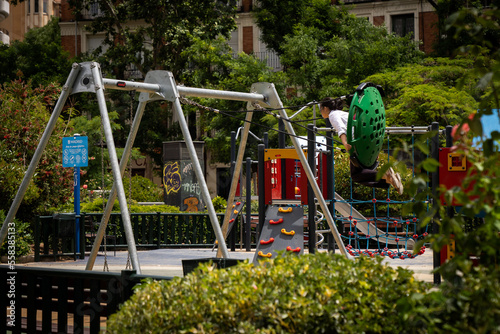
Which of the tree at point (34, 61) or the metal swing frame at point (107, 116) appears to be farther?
the tree at point (34, 61)

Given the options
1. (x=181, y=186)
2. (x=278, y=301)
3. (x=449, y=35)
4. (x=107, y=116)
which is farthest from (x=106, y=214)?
(x=449, y=35)

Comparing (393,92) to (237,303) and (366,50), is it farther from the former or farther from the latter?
(237,303)

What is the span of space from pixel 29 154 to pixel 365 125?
10.6 m

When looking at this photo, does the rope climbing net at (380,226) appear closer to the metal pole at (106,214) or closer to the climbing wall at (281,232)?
the climbing wall at (281,232)

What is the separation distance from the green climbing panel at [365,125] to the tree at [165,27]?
23.2 metres

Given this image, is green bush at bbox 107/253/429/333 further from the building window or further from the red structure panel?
the building window

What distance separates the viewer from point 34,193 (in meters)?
15.3

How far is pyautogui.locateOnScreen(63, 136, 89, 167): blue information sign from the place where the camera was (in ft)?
49.7

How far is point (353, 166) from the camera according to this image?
29.8ft

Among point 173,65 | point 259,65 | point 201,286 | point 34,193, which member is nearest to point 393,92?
point 259,65

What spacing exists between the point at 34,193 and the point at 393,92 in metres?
14.8

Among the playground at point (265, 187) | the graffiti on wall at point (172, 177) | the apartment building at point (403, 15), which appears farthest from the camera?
the apartment building at point (403, 15)

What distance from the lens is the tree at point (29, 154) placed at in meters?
15.4

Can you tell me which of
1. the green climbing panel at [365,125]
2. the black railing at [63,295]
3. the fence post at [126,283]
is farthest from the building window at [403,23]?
the fence post at [126,283]
